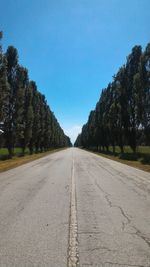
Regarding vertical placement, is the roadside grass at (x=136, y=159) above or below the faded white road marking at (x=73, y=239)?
above

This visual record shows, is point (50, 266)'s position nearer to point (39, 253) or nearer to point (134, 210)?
point (39, 253)

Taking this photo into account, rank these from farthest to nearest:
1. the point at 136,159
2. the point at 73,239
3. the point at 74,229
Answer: the point at 136,159 → the point at 74,229 → the point at 73,239

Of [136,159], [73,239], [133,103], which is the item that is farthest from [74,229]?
[133,103]

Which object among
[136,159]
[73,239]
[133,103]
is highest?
[133,103]

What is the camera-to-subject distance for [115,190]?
11.5 meters

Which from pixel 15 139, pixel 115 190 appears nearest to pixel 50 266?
pixel 115 190

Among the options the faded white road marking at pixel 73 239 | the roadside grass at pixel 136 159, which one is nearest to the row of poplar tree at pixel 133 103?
the roadside grass at pixel 136 159

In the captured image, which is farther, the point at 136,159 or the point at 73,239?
the point at 136,159

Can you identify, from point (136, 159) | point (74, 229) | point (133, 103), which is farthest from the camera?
point (133, 103)

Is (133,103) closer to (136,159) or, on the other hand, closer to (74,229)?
(136,159)

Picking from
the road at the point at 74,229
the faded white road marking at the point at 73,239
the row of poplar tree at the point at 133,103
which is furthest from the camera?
the row of poplar tree at the point at 133,103

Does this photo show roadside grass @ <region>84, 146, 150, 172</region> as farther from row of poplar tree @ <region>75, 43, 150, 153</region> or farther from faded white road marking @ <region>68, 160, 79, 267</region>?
faded white road marking @ <region>68, 160, 79, 267</region>

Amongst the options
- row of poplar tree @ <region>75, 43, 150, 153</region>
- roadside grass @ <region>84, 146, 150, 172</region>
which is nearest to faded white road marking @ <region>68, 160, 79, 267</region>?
roadside grass @ <region>84, 146, 150, 172</region>

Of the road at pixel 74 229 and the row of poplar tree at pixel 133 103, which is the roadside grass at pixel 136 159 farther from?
the road at pixel 74 229
